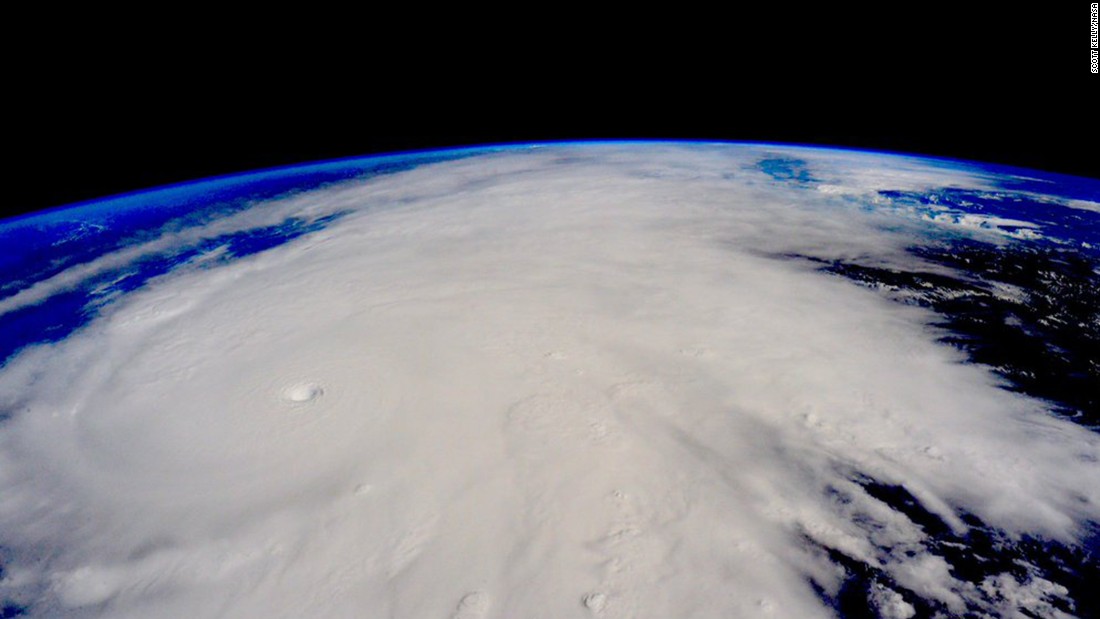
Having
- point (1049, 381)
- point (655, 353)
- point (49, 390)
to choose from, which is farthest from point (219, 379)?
point (1049, 381)

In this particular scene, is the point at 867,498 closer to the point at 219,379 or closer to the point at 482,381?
the point at 482,381

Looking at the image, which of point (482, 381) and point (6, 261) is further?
point (6, 261)

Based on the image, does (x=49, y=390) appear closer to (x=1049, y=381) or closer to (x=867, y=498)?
(x=867, y=498)

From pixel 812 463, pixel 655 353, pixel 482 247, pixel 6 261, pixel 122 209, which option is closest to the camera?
pixel 812 463

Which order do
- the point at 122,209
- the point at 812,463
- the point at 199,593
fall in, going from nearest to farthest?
the point at 199,593 → the point at 812,463 → the point at 122,209

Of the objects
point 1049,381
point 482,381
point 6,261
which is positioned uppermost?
point 1049,381

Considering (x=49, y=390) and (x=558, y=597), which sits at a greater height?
(x=558, y=597)

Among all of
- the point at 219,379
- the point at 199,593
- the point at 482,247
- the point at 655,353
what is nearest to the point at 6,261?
the point at 219,379
